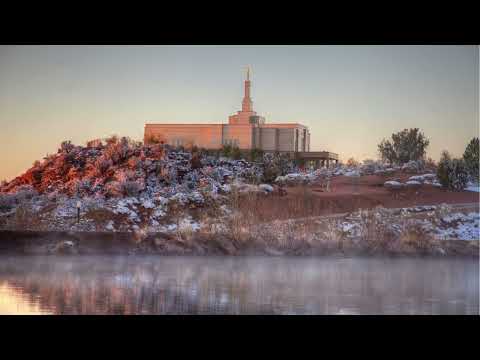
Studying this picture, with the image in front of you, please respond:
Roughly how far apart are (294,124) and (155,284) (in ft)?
18.6

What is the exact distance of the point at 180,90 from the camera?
528 inches

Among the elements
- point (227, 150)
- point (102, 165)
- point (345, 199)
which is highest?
point (227, 150)

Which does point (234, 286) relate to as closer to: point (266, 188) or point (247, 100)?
point (247, 100)

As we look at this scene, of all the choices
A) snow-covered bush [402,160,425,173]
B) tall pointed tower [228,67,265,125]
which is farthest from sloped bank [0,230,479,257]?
tall pointed tower [228,67,265,125]

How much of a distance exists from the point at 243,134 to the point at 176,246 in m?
2.91

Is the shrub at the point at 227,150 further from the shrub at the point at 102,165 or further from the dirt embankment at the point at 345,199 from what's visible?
the shrub at the point at 102,165

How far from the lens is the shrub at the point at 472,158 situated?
13.8 meters

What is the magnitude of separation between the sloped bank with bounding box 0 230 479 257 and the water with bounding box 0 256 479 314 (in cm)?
72

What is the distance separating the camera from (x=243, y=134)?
15008 millimetres

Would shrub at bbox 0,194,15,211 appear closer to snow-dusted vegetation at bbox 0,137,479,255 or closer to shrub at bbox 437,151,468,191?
snow-dusted vegetation at bbox 0,137,479,255

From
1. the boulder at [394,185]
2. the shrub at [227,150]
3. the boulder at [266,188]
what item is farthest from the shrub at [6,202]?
the boulder at [394,185]

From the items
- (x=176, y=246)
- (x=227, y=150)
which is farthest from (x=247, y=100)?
(x=176, y=246)
